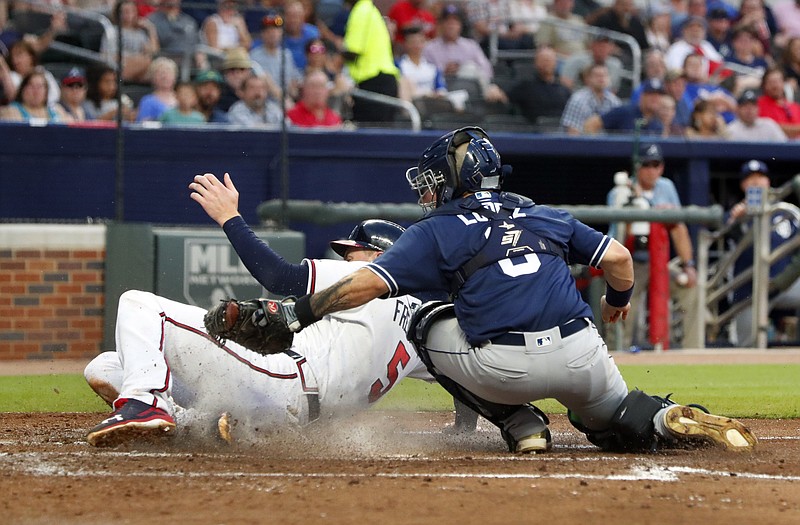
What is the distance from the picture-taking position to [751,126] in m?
12.6

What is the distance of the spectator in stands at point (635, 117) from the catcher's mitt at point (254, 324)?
329 inches

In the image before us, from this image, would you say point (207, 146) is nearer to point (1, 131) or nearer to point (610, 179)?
point (1, 131)

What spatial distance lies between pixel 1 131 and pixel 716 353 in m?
6.59

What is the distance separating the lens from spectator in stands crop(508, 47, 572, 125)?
1225 cm

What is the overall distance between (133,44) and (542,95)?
425 cm

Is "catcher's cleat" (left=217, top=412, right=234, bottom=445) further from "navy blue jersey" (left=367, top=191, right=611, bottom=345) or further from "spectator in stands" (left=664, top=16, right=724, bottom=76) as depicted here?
"spectator in stands" (left=664, top=16, right=724, bottom=76)

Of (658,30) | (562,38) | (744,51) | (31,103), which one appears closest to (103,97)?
(31,103)

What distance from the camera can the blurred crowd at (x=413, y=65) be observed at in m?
10.4

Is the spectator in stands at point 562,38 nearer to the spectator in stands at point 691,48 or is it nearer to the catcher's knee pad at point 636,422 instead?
the spectator in stands at point 691,48

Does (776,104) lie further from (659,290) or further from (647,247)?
(659,290)

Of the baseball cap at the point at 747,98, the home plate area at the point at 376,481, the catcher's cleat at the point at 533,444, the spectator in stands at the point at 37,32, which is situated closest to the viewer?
the home plate area at the point at 376,481

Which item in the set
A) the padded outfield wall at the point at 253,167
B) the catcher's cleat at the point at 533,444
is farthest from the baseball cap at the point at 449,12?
the catcher's cleat at the point at 533,444

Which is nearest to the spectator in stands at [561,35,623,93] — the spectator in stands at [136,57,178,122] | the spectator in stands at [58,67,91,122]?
the spectator in stands at [136,57,178,122]

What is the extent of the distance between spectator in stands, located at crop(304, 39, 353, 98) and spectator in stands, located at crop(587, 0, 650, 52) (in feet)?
12.4
